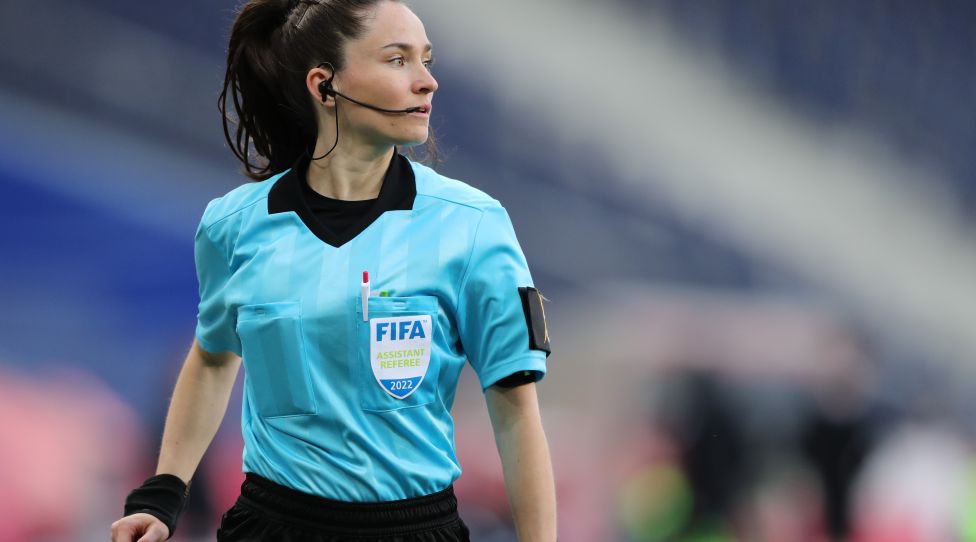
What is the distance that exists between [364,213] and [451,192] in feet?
0.39

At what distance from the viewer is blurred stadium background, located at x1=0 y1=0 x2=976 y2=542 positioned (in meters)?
2.84

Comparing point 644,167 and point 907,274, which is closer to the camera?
point 644,167

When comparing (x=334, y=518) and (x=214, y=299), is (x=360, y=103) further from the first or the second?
(x=334, y=518)

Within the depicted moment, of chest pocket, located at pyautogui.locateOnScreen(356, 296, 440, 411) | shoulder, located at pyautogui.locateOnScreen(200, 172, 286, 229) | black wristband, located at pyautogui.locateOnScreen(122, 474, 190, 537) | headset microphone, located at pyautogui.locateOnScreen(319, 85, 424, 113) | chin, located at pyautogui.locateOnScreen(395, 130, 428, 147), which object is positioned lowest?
black wristband, located at pyautogui.locateOnScreen(122, 474, 190, 537)

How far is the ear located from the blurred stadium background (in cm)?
138

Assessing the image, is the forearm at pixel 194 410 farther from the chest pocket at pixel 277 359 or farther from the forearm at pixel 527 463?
the forearm at pixel 527 463

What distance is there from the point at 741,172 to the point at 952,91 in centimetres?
77

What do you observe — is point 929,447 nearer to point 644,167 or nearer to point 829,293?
point 829,293

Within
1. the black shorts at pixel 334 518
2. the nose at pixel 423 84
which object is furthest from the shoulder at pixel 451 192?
the black shorts at pixel 334 518

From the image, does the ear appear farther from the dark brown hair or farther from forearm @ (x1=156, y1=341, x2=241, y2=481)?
forearm @ (x1=156, y1=341, x2=241, y2=481)

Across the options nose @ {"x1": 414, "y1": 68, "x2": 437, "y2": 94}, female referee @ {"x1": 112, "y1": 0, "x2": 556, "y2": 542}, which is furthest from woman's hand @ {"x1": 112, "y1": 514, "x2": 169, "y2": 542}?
nose @ {"x1": 414, "y1": 68, "x2": 437, "y2": 94}

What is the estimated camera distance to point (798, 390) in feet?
11.3

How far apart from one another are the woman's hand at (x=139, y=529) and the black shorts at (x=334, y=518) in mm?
106

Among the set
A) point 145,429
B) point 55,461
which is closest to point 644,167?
point 145,429
